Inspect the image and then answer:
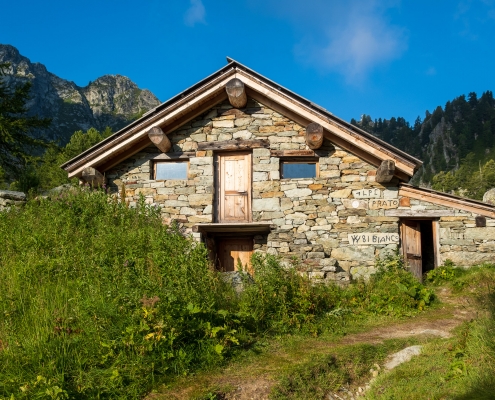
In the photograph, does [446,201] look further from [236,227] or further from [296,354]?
[296,354]

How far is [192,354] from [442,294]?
6.51 m

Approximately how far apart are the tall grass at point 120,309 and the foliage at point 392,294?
0.17 feet

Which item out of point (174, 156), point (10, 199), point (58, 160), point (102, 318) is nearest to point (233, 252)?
point (174, 156)

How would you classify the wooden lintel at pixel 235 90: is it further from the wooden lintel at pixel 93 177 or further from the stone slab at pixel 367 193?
the wooden lintel at pixel 93 177

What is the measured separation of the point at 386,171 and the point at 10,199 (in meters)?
9.16

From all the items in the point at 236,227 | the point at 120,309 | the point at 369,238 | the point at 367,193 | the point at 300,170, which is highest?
the point at 300,170

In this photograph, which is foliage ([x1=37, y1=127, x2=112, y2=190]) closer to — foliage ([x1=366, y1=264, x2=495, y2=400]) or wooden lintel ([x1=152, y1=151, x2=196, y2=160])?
wooden lintel ([x1=152, y1=151, x2=196, y2=160])

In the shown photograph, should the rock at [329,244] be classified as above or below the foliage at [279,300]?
above

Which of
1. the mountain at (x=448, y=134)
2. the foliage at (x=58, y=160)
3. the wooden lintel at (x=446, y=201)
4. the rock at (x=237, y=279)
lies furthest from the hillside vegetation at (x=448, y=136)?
the rock at (x=237, y=279)

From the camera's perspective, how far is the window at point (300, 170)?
35.1 feet

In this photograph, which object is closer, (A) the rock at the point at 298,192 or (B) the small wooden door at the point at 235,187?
(A) the rock at the point at 298,192

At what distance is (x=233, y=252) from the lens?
11.5 meters

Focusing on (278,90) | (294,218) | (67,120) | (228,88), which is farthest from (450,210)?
(67,120)

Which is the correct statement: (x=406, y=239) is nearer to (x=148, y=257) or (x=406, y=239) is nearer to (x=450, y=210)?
(x=450, y=210)
